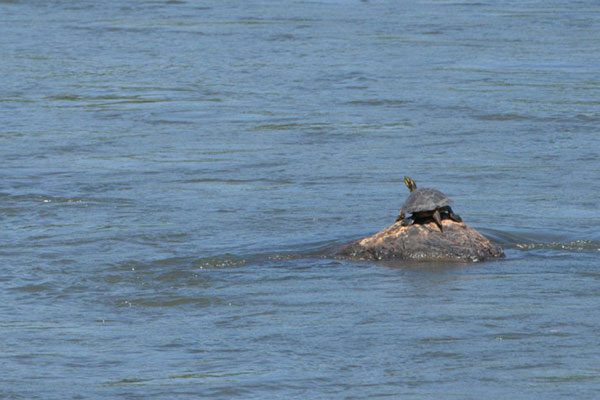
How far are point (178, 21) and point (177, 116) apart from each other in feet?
22.9

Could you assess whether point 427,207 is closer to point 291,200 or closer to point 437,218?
point 437,218

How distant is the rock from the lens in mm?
8922

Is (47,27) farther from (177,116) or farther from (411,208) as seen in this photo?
(411,208)

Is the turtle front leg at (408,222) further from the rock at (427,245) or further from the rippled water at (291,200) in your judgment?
A: the rippled water at (291,200)

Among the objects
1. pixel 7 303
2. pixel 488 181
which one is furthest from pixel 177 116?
pixel 7 303

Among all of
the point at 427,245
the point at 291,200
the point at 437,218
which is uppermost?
the point at 437,218

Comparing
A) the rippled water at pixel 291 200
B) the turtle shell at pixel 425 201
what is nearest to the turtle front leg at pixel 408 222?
the turtle shell at pixel 425 201

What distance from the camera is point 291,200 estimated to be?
35.2ft

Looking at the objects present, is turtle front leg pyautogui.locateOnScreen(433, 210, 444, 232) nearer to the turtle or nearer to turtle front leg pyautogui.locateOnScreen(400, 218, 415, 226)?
the turtle

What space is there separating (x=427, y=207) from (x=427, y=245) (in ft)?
0.75

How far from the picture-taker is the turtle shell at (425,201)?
895 centimetres

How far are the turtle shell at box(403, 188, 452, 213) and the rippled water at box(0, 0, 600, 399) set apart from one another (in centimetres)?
38

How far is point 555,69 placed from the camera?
16.6 metres

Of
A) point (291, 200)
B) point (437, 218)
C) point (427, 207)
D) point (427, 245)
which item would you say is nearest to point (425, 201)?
point (427, 207)
